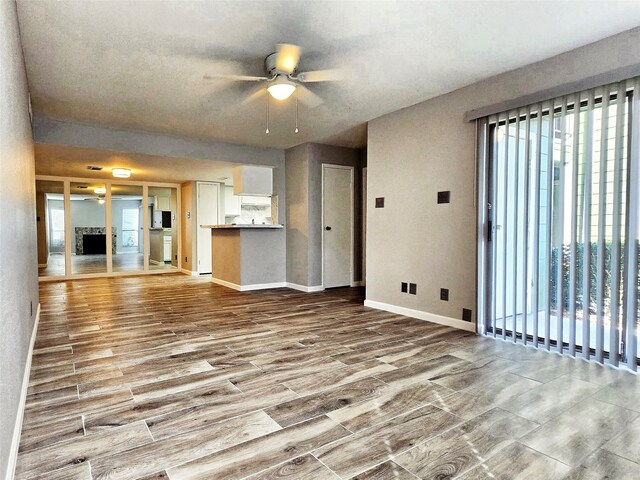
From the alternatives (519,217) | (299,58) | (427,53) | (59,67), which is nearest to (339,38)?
(299,58)

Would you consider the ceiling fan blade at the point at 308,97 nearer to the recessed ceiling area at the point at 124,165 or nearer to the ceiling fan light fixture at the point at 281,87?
the ceiling fan light fixture at the point at 281,87

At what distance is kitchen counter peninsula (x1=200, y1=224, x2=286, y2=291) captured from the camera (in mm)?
6051

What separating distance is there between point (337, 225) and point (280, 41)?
3752 millimetres

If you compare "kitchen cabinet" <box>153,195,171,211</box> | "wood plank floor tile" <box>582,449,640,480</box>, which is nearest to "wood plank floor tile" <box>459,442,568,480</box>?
"wood plank floor tile" <box>582,449,640,480</box>

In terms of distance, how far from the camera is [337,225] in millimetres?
6199

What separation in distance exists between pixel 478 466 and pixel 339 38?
2670mm

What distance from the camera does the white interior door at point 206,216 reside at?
8125mm

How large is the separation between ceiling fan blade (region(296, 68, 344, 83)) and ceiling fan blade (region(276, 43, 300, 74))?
99mm

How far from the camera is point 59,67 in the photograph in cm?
314

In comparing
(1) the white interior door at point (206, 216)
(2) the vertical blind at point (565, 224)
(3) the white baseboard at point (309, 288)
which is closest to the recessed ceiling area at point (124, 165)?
(1) the white interior door at point (206, 216)

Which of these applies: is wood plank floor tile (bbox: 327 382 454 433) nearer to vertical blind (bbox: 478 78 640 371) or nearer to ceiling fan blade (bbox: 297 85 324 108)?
vertical blind (bbox: 478 78 640 371)

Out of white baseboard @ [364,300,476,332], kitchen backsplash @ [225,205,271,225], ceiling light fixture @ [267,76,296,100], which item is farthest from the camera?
kitchen backsplash @ [225,205,271,225]

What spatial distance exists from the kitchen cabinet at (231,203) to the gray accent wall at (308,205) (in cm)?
259

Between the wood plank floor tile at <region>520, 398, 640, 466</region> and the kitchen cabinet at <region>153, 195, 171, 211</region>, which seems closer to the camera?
the wood plank floor tile at <region>520, 398, 640, 466</region>
